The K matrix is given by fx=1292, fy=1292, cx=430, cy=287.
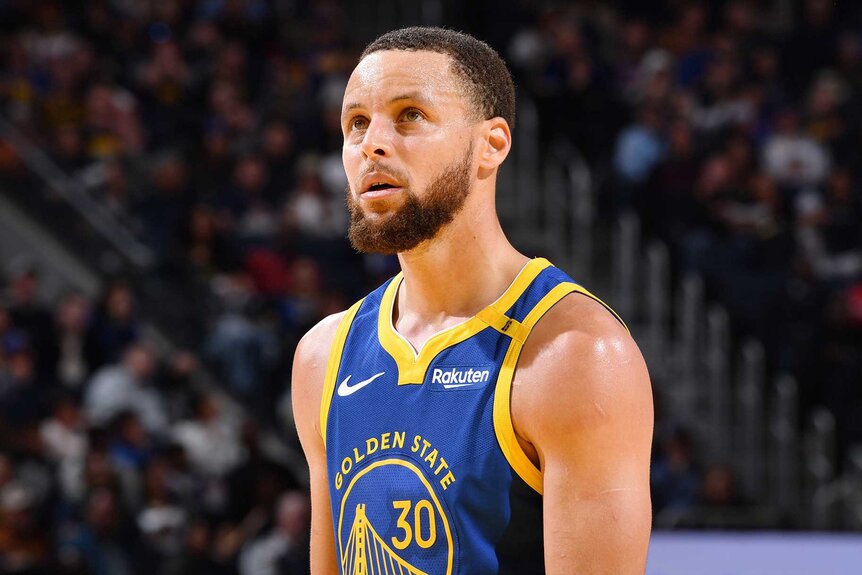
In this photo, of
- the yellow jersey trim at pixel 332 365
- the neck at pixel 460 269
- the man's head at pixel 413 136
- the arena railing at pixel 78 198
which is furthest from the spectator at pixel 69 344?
the man's head at pixel 413 136

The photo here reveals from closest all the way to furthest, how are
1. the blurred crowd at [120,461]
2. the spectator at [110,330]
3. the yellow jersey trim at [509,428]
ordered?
the yellow jersey trim at [509,428], the blurred crowd at [120,461], the spectator at [110,330]

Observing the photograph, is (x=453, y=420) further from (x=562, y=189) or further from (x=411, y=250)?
(x=562, y=189)

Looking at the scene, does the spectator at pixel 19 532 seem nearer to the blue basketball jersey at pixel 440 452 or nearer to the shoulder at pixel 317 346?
the shoulder at pixel 317 346

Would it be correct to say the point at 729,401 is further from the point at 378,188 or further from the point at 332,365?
the point at 378,188

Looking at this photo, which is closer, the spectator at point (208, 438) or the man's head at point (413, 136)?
the man's head at point (413, 136)

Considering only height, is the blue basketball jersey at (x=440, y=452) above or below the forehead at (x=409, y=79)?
below

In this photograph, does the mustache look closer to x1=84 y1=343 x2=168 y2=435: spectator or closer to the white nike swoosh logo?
the white nike swoosh logo

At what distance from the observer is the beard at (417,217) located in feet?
9.69

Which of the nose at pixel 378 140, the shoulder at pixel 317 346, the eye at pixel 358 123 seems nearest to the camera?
the nose at pixel 378 140

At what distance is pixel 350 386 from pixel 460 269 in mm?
391

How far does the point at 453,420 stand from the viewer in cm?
286

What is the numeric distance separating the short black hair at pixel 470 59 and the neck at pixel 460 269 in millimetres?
250

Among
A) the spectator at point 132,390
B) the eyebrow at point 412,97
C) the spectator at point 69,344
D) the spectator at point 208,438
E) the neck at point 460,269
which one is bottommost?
the neck at point 460,269

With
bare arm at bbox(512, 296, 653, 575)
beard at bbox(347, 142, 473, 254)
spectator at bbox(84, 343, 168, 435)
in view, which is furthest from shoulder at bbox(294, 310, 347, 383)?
spectator at bbox(84, 343, 168, 435)
